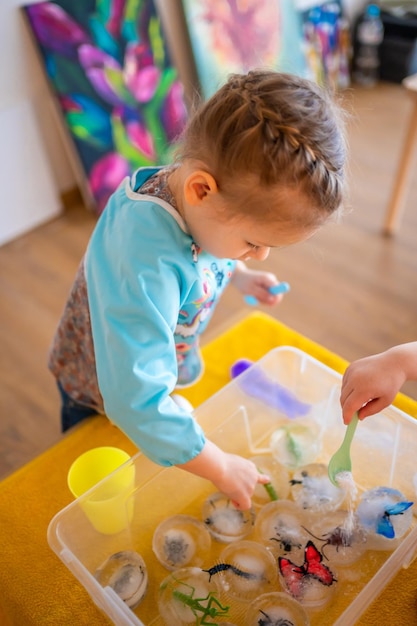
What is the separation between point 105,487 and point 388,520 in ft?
1.13

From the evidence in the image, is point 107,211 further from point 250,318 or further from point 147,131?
point 147,131

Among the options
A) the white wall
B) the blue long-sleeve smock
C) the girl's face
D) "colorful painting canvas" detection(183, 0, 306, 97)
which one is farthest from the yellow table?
"colorful painting canvas" detection(183, 0, 306, 97)

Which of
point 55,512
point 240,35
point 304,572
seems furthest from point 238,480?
point 240,35

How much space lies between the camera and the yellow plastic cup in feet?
2.33

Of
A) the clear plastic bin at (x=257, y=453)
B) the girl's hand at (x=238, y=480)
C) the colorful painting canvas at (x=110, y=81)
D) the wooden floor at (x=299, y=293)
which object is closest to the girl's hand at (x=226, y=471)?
the girl's hand at (x=238, y=480)

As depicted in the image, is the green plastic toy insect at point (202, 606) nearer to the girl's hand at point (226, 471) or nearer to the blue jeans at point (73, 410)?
the girl's hand at point (226, 471)

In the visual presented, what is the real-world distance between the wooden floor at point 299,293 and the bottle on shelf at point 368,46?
72 cm

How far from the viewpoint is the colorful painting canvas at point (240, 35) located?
1.98 meters

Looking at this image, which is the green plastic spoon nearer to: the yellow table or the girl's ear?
the yellow table

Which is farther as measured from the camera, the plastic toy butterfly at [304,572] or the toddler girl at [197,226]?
the plastic toy butterfly at [304,572]

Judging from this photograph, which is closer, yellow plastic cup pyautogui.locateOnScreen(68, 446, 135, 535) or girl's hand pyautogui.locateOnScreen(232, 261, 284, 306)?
yellow plastic cup pyautogui.locateOnScreen(68, 446, 135, 535)

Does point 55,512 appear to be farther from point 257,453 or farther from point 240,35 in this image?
point 240,35

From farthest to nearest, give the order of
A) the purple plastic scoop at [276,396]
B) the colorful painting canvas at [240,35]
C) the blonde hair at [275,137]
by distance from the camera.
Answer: the colorful painting canvas at [240,35], the purple plastic scoop at [276,396], the blonde hair at [275,137]

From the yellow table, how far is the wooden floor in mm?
287
